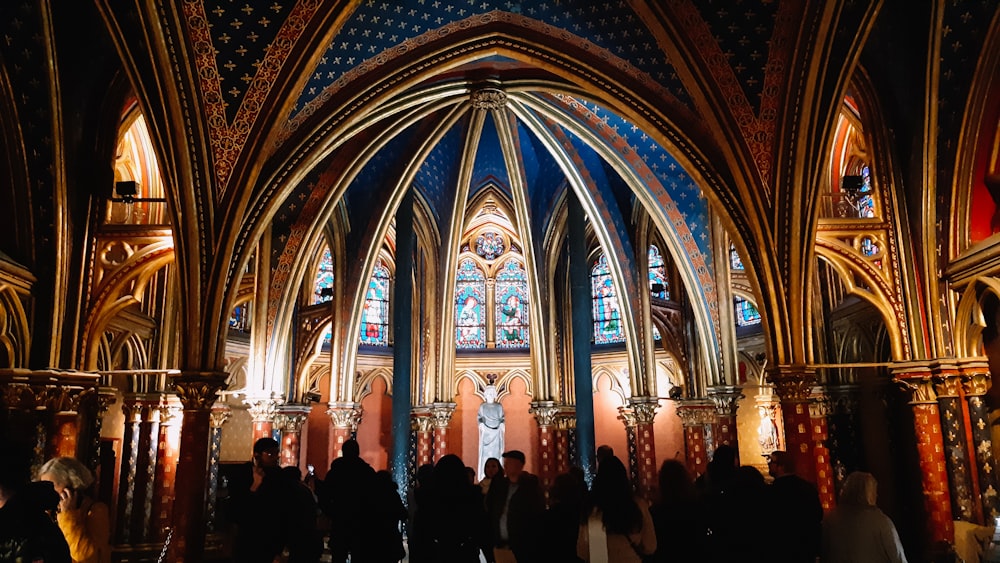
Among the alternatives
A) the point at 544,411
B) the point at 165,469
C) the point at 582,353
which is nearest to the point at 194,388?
the point at 165,469

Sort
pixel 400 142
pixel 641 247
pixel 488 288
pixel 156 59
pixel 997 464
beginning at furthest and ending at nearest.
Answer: pixel 488 288 < pixel 641 247 < pixel 400 142 < pixel 997 464 < pixel 156 59

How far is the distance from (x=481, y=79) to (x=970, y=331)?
8.49 m

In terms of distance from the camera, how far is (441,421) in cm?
1859

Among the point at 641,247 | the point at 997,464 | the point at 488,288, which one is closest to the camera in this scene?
the point at 997,464

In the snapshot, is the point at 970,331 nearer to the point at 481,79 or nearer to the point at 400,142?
the point at 481,79

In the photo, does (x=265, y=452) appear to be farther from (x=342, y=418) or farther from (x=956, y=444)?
(x=342, y=418)

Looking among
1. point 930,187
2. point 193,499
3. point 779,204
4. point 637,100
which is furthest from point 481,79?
point 193,499

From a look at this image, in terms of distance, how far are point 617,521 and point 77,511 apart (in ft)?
10.1

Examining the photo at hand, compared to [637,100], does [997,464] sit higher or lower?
lower

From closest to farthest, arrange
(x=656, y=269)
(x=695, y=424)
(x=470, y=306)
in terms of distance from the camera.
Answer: (x=695, y=424)
(x=656, y=269)
(x=470, y=306)

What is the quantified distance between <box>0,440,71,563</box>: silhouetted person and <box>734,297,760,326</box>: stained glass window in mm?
17783

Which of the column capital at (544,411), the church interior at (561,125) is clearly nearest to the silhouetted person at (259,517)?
the church interior at (561,125)

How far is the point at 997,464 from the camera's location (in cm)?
958

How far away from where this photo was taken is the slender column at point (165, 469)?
43.3ft
